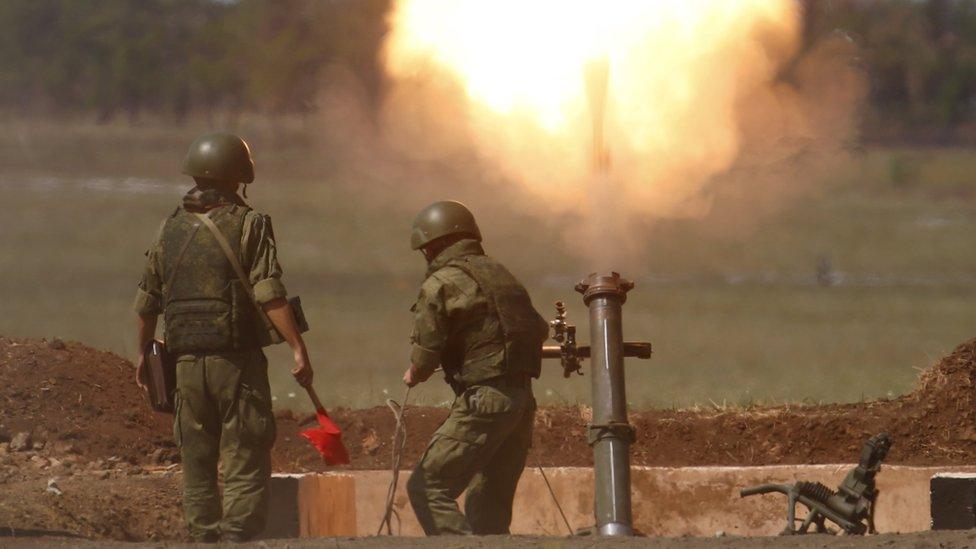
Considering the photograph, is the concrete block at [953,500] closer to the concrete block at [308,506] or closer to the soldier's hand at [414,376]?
the soldier's hand at [414,376]

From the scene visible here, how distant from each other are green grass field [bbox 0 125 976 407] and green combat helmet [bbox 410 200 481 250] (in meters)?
7.88

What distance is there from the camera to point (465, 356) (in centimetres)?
869

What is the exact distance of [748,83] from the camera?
11883 mm

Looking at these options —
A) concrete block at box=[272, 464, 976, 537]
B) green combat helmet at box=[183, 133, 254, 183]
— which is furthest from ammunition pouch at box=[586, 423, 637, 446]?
green combat helmet at box=[183, 133, 254, 183]

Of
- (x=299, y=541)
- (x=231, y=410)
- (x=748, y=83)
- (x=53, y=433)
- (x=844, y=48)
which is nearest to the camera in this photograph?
(x=299, y=541)

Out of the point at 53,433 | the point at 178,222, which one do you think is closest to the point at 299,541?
the point at 178,222

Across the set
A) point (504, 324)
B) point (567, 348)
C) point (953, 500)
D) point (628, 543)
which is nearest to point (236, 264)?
point (504, 324)

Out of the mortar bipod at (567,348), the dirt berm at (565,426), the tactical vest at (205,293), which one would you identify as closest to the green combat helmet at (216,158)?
A: the tactical vest at (205,293)

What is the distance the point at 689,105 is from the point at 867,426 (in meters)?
2.36

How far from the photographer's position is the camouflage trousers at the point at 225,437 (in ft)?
27.6

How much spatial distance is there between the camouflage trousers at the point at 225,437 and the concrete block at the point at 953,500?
3.56m

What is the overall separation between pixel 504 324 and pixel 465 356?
0.26 m

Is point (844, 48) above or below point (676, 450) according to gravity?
above

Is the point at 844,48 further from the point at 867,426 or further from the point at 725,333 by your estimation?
the point at 725,333
